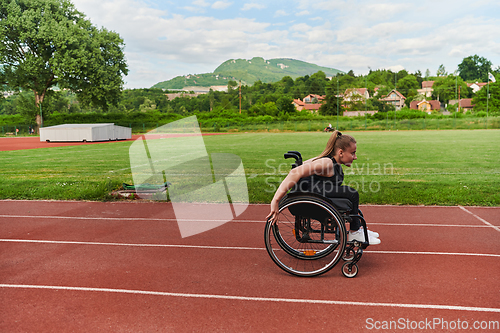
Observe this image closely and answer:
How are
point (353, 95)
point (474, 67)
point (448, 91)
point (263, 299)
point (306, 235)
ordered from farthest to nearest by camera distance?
point (474, 67), point (448, 91), point (353, 95), point (306, 235), point (263, 299)

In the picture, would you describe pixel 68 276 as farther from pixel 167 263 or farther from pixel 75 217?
pixel 75 217

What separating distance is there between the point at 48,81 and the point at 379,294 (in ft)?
173

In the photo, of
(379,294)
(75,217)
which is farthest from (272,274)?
(75,217)

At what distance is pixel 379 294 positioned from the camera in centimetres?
344

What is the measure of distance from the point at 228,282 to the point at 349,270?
1287mm

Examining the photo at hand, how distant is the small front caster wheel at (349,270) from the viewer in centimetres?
380

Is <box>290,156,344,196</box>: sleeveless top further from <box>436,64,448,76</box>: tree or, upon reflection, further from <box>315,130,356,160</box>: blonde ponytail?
<box>436,64,448,76</box>: tree

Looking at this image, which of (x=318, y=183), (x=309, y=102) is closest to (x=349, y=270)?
(x=318, y=183)

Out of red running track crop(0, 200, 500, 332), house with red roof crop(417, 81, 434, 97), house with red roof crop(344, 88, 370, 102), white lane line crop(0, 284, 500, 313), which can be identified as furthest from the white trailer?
house with red roof crop(417, 81, 434, 97)

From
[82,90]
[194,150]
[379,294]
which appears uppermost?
[82,90]

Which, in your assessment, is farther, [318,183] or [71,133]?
[71,133]

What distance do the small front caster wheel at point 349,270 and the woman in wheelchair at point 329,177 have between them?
0.27 metres

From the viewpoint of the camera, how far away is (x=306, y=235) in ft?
13.2

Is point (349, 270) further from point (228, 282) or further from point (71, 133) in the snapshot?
point (71, 133)
